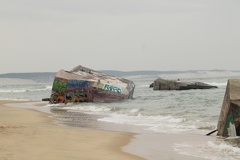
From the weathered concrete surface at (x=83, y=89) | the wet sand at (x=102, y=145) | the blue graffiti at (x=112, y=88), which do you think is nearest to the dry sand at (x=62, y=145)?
the wet sand at (x=102, y=145)

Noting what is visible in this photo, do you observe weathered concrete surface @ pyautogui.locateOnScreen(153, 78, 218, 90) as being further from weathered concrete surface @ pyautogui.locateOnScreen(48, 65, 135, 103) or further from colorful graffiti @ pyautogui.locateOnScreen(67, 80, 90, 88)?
colorful graffiti @ pyautogui.locateOnScreen(67, 80, 90, 88)

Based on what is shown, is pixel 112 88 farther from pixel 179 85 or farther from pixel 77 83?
pixel 179 85

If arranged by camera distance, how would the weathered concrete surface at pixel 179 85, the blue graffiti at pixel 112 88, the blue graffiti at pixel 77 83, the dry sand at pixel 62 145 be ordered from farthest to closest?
the weathered concrete surface at pixel 179 85, the blue graffiti at pixel 112 88, the blue graffiti at pixel 77 83, the dry sand at pixel 62 145

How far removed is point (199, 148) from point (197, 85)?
3876cm

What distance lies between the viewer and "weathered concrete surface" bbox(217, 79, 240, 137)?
Result: 10383 mm

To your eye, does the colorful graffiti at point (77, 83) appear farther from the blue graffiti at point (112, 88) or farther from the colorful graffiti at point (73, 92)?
the blue graffiti at point (112, 88)

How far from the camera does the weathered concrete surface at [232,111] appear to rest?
1038 cm

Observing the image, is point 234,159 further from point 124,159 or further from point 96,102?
point 96,102

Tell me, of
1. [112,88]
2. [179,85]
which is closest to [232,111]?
[112,88]

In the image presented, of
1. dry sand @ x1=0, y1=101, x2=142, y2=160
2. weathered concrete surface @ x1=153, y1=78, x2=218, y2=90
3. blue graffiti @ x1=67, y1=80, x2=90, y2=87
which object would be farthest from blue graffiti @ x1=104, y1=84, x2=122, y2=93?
dry sand @ x1=0, y1=101, x2=142, y2=160

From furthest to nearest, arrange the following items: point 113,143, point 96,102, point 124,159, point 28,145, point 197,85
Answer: point 197,85, point 96,102, point 113,143, point 28,145, point 124,159

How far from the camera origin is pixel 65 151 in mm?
8039

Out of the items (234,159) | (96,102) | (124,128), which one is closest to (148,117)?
(124,128)

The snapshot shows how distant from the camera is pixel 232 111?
1050cm
